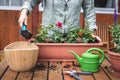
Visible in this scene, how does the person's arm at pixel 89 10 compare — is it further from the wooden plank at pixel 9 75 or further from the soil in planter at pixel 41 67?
the wooden plank at pixel 9 75

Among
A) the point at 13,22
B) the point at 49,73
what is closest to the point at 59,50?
the point at 49,73

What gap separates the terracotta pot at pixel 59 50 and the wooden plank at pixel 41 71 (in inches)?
2.8

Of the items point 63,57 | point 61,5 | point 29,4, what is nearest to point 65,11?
point 61,5

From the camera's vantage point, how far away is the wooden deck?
1.74m

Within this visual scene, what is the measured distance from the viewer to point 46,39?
2211 mm

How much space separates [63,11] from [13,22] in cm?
339

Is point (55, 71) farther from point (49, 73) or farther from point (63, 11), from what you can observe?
point (63, 11)

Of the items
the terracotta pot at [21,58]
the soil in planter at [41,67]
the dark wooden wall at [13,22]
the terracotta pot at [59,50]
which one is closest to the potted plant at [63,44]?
the terracotta pot at [59,50]

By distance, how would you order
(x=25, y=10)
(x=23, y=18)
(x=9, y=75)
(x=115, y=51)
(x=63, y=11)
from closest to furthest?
(x=9, y=75) < (x=115, y=51) < (x=23, y=18) < (x=25, y=10) < (x=63, y=11)

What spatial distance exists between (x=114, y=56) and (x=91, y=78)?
0.69ft

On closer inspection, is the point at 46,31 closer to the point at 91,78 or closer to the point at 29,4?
the point at 29,4

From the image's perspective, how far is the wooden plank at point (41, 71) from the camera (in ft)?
5.73

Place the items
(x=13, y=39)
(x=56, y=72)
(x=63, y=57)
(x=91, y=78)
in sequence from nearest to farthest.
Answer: (x=91, y=78), (x=56, y=72), (x=63, y=57), (x=13, y=39)

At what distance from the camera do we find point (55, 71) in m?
1.88
